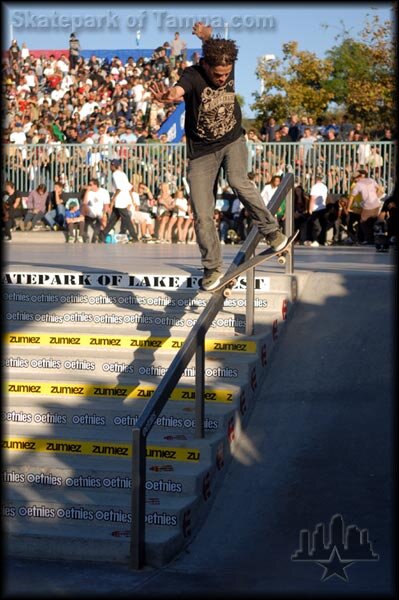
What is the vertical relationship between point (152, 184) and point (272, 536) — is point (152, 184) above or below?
above

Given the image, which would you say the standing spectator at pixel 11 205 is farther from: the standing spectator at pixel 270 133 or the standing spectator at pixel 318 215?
the standing spectator at pixel 318 215

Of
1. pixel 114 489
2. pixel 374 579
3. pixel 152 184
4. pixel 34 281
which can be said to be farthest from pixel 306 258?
pixel 152 184

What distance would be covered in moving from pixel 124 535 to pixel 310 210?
1480cm

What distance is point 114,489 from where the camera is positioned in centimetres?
722

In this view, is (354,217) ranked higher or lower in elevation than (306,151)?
lower

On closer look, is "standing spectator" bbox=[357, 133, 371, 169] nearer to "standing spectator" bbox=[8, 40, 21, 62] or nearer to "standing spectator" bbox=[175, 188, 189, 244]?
"standing spectator" bbox=[175, 188, 189, 244]

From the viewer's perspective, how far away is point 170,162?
77.9ft

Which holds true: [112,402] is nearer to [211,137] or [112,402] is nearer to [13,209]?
[211,137]

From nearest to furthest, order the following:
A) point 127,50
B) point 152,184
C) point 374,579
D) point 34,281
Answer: point 374,579
point 34,281
point 152,184
point 127,50

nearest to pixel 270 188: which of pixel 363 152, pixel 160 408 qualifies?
pixel 363 152

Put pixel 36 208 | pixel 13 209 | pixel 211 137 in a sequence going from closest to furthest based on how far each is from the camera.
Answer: pixel 211 137 → pixel 36 208 → pixel 13 209

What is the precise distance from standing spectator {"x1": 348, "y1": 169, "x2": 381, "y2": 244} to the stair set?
9733 millimetres

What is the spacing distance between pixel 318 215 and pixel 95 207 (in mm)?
4970

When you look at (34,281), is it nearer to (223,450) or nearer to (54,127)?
(223,450)
